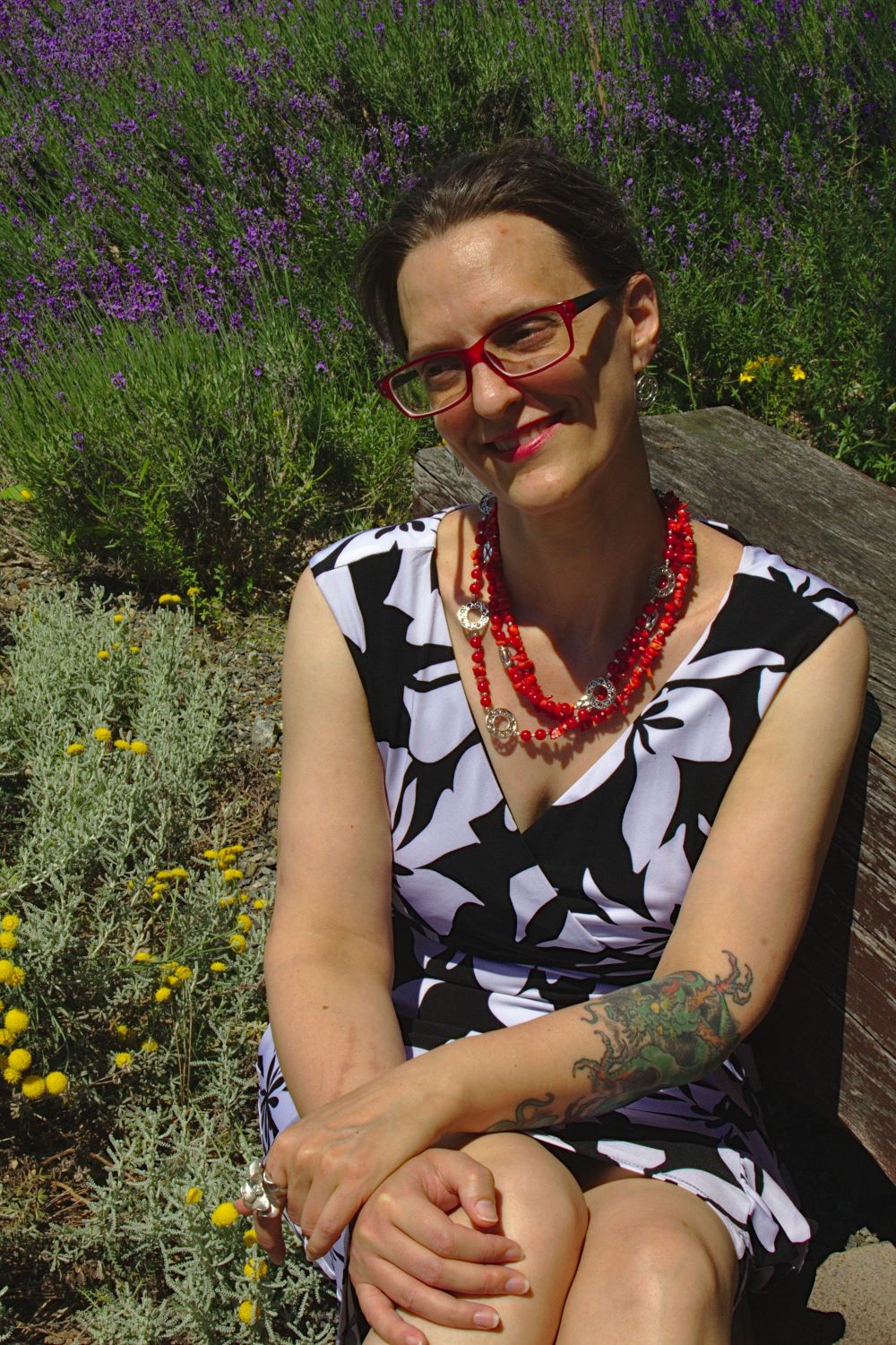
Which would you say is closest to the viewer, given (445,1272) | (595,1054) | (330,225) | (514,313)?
(445,1272)

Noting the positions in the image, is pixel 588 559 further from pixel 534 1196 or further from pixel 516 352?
pixel 534 1196

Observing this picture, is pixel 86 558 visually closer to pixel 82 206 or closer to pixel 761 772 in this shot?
pixel 82 206

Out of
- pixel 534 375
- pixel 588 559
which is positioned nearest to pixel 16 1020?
pixel 588 559

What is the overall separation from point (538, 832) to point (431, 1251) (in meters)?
0.63

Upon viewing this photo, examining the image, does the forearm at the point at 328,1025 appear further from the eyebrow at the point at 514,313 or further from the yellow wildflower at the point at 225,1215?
the eyebrow at the point at 514,313

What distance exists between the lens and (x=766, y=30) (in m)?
4.77

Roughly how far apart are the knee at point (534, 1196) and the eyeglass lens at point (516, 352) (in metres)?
1.06

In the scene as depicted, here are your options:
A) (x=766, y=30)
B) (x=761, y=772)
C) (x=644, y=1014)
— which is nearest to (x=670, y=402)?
(x=766, y=30)

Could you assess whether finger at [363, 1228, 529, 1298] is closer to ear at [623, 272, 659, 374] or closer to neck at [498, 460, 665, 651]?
neck at [498, 460, 665, 651]

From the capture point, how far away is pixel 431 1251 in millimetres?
1487

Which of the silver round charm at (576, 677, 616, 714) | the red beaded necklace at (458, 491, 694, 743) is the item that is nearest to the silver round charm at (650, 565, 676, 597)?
the red beaded necklace at (458, 491, 694, 743)

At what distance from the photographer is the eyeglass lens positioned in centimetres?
173

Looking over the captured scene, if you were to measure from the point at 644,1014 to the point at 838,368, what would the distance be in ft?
8.89

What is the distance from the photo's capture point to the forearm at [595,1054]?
1.60 meters
